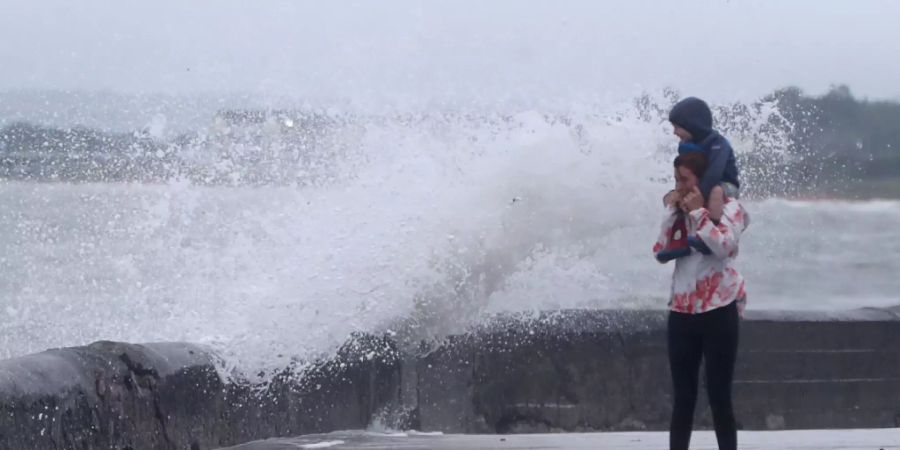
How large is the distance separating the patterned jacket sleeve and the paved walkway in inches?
66.5

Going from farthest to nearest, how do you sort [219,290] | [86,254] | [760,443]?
1. [86,254]
2. [219,290]
3. [760,443]

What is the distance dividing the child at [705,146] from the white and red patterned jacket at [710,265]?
8 centimetres

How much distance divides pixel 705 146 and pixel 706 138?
4cm

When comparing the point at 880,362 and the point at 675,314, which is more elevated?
the point at 675,314

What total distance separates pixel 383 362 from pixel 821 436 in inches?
94.9

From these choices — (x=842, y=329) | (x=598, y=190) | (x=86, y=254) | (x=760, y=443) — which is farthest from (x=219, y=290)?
(x=86, y=254)

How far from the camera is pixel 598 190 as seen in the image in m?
9.44

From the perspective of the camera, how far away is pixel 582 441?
707cm

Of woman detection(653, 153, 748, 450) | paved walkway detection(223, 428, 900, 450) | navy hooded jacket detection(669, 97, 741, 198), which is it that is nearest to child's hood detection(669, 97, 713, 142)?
navy hooded jacket detection(669, 97, 741, 198)

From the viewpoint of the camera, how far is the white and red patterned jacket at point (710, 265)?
5.12 meters

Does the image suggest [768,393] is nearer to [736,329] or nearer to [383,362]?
[383,362]

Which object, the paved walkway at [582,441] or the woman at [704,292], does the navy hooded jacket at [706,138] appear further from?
the paved walkway at [582,441]

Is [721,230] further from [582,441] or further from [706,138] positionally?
[582,441]

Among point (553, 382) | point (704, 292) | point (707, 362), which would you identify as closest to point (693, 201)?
point (704, 292)
